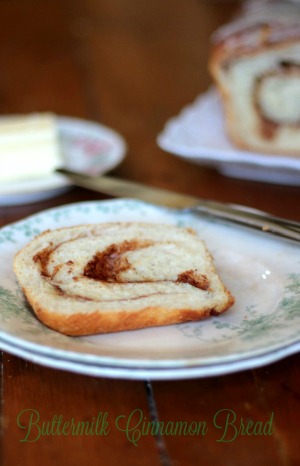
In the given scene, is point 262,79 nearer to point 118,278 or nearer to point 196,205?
point 196,205

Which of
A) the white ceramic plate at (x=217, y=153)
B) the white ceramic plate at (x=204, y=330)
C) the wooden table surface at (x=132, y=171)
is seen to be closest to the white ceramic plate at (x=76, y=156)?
the wooden table surface at (x=132, y=171)

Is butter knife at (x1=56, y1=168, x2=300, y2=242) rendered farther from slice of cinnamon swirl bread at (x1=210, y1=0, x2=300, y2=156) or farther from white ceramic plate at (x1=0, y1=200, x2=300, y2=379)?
slice of cinnamon swirl bread at (x1=210, y1=0, x2=300, y2=156)

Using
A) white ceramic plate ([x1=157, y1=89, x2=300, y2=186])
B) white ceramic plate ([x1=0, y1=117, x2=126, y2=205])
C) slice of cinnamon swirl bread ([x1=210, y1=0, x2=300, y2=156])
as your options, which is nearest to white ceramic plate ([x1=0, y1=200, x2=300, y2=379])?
white ceramic plate ([x1=0, y1=117, x2=126, y2=205])

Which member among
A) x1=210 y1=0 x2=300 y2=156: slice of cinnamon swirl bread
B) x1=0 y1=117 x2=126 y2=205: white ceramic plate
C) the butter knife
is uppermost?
x1=210 y1=0 x2=300 y2=156: slice of cinnamon swirl bread

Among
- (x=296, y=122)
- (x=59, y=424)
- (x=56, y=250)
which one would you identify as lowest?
(x=59, y=424)

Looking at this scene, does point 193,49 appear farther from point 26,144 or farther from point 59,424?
point 59,424

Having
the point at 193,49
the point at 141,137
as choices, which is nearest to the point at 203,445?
the point at 141,137
